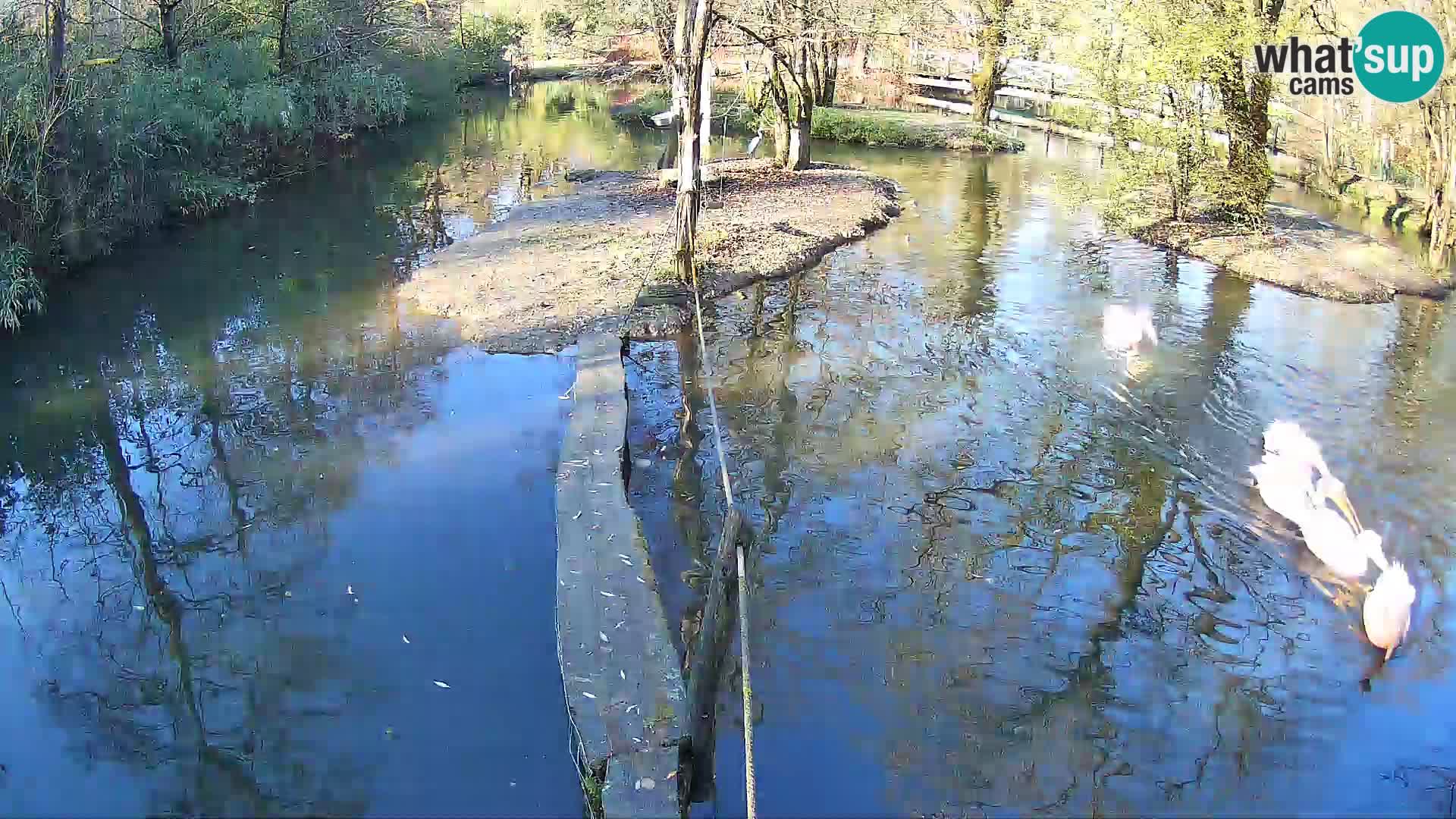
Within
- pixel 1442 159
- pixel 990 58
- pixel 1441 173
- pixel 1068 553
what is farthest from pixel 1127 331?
pixel 990 58

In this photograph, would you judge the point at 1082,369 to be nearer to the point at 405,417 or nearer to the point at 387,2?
the point at 405,417

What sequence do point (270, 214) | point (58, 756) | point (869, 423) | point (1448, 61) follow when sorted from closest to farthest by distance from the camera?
point (58, 756) < point (869, 423) < point (1448, 61) < point (270, 214)

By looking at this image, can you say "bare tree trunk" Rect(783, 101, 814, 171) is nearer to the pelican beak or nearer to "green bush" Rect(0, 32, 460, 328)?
"green bush" Rect(0, 32, 460, 328)

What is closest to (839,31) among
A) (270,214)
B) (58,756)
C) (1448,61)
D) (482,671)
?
(1448,61)

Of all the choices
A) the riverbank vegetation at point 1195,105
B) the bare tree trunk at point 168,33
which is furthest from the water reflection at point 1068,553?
the bare tree trunk at point 168,33

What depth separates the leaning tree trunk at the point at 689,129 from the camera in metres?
11.2

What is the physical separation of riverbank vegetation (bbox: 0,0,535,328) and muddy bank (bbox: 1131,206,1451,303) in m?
13.7

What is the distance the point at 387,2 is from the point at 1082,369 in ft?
72.1

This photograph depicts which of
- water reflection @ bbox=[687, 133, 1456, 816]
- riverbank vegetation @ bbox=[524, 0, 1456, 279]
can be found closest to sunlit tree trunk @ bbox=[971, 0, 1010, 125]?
riverbank vegetation @ bbox=[524, 0, 1456, 279]

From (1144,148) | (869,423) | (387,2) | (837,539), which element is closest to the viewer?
(837,539)

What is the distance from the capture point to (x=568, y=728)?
552cm

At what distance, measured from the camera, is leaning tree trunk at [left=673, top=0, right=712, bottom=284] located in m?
11.2

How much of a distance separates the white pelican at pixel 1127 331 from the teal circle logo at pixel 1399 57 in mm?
5399

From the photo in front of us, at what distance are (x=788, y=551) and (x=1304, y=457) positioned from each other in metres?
3.54
